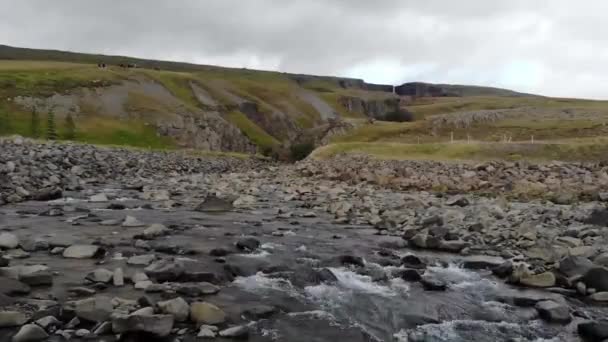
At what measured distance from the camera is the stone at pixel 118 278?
13.0m

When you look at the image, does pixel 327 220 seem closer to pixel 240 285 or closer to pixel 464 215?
pixel 464 215

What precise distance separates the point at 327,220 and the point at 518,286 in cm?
1241

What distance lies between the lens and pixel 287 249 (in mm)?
19078

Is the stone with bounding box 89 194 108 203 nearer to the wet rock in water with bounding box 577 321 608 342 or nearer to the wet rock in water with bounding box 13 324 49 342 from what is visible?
the wet rock in water with bounding box 13 324 49 342

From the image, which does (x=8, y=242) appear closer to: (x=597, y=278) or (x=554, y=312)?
(x=554, y=312)

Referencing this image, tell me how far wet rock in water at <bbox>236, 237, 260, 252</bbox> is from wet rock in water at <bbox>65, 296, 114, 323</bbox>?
766 cm

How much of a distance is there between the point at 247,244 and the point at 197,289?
5.78 metres

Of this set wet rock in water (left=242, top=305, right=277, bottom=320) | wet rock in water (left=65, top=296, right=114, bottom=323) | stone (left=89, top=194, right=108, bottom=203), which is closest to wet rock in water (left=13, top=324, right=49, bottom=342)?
wet rock in water (left=65, top=296, right=114, bottom=323)

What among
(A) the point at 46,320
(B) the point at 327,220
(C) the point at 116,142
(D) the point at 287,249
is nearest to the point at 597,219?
(B) the point at 327,220

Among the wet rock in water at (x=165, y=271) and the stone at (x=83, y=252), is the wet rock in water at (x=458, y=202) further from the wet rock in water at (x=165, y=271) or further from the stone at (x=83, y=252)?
the stone at (x=83, y=252)

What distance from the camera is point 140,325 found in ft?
33.5

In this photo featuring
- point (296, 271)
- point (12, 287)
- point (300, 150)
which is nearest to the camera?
point (12, 287)

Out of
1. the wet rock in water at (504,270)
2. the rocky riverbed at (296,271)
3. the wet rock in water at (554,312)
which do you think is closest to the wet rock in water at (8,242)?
the rocky riverbed at (296,271)

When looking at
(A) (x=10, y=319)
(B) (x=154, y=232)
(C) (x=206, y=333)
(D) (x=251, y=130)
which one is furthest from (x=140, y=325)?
(D) (x=251, y=130)
